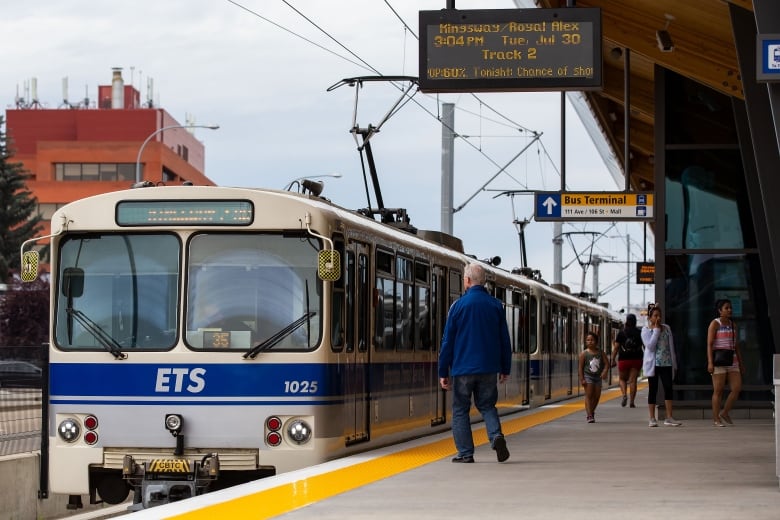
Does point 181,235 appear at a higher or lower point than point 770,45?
lower

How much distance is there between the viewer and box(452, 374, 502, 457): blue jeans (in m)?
13.5

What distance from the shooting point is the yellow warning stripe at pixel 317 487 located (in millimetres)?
9508

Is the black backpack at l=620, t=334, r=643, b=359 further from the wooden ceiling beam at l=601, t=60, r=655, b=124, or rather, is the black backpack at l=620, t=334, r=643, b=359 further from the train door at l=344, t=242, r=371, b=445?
the train door at l=344, t=242, r=371, b=445

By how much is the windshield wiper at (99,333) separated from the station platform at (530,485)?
193 cm

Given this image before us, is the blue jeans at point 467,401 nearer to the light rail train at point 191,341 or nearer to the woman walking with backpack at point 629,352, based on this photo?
the light rail train at point 191,341

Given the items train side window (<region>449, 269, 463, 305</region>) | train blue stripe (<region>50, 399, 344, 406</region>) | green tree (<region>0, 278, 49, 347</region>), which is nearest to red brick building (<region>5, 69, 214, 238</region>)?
green tree (<region>0, 278, 49, 347</region>)

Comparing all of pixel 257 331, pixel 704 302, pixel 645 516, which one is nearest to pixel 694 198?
pixel 704 302

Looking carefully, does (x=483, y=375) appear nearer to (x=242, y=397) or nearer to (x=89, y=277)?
(x=242, y=397)

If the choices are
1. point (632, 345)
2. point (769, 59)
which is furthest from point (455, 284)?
point (632, 345)

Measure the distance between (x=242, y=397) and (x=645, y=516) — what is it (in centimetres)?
445

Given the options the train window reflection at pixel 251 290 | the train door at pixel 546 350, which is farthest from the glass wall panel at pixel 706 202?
the train window reflection at pixel 251 290

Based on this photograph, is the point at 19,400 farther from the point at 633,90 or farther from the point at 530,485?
the point at 633,90

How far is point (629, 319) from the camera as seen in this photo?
28438 millimetres

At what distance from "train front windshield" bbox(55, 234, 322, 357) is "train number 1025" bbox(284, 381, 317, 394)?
0.30 metres
